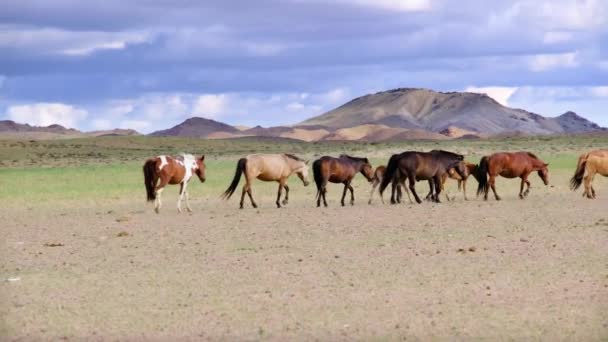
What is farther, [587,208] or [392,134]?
[392,134]

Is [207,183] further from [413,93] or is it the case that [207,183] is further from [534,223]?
[413,93]

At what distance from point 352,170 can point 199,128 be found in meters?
140

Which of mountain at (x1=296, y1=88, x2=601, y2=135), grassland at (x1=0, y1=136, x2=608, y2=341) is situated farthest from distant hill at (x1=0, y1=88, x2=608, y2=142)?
grassland at (x1=0, y1=136, x2=608, y2=341)

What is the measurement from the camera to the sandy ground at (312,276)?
403 inches

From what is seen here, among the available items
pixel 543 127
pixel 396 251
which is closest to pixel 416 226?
pixel 396 251

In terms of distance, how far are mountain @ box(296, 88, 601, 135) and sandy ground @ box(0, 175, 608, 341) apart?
14203cm

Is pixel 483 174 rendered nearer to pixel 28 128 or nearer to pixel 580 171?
pixel 580 171

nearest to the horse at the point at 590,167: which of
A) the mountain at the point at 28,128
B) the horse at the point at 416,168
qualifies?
the horse at the point at 416,168

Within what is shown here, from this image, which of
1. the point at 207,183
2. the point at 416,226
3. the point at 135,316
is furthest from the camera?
the point at 207,183

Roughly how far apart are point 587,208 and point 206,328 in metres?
14.8

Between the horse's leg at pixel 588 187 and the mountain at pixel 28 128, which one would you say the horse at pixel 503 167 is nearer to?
the horse's leg at pixel 588 187

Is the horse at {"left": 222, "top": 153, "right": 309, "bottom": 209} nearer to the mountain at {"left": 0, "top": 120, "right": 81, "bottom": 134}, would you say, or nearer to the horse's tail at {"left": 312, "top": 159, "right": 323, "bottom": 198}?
the horse's tail at {"left": 312, "top": 159, "right": 323, "bottom": 198}

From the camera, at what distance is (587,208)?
23422 millimetres

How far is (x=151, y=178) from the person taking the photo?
24.0 metres
